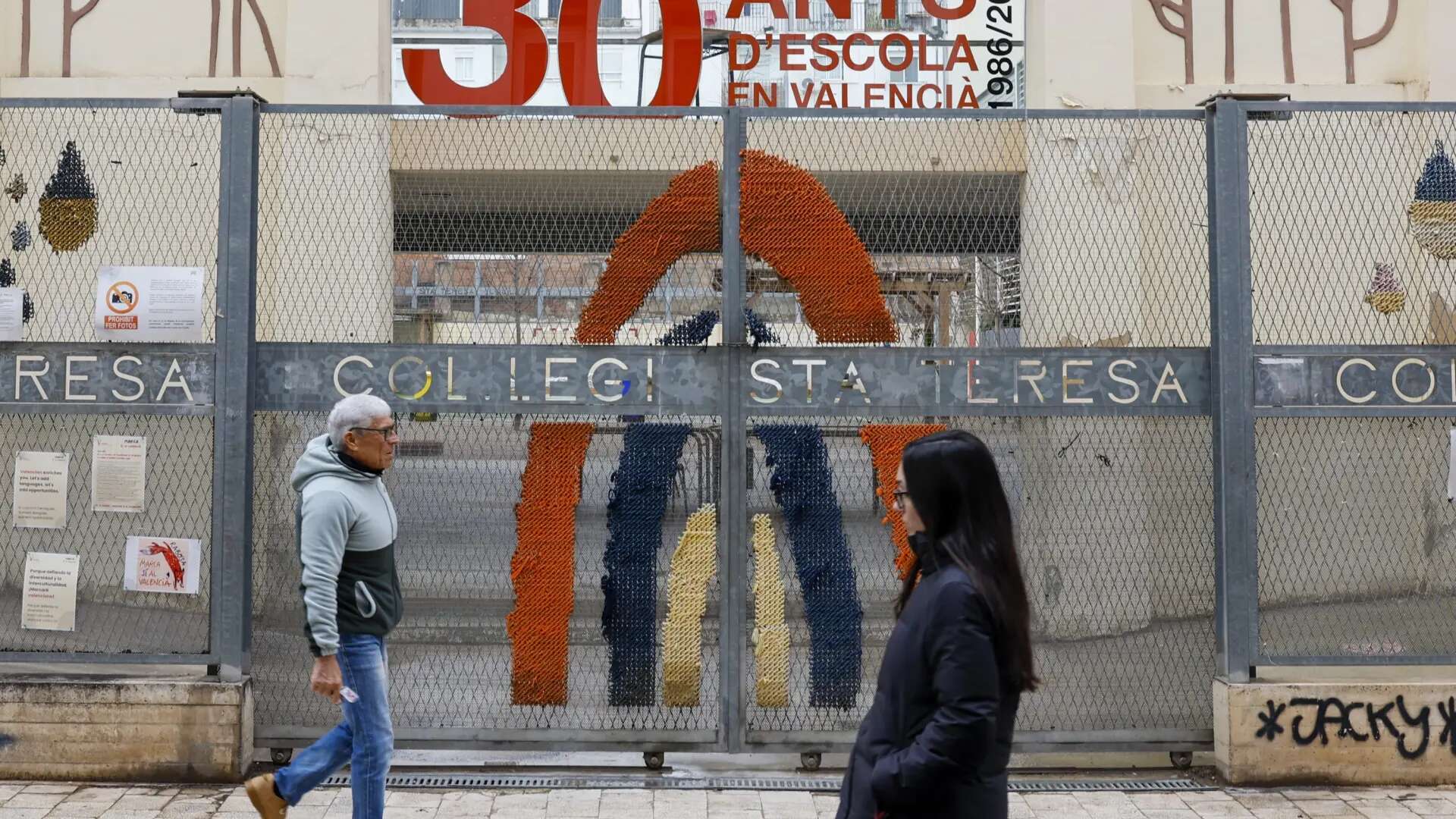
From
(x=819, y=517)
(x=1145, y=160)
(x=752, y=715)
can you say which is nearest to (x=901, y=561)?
(x=819, y=517)

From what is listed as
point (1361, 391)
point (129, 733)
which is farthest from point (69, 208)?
point (1361, 391)

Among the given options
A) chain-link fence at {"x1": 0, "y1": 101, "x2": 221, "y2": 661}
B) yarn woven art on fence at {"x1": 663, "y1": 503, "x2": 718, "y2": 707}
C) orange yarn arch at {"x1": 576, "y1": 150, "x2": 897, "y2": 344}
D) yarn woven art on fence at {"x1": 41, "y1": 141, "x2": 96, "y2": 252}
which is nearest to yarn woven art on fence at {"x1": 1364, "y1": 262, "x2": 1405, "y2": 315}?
orange yarn arch at {"x1": 576, "y1": 150, "x2": 897, "y2": 344}

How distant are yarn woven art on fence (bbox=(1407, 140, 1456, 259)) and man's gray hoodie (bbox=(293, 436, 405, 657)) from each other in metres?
4.68

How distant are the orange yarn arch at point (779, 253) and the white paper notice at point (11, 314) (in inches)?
94.5

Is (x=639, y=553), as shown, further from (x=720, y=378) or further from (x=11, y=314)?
(x=11, y=314)

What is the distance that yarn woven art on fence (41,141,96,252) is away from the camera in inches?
237

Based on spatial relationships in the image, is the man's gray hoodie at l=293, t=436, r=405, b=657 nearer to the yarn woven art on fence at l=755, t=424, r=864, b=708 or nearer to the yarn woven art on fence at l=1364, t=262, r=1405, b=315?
the yarn woven art on fence at l=755, t=424, r=864, b=708

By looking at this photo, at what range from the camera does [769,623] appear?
5.82m

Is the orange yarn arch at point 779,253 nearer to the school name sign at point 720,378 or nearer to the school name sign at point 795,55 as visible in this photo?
the school name sign at point 720,378

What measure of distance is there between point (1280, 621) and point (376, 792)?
5.27m

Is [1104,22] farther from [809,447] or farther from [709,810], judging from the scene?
[709,810]

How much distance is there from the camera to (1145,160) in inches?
287

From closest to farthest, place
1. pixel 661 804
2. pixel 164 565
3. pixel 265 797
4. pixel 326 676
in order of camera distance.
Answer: pixel 326 676, pixel 265 797, pixel 661 804, pixel 164 565

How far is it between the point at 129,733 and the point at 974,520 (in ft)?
14.0
